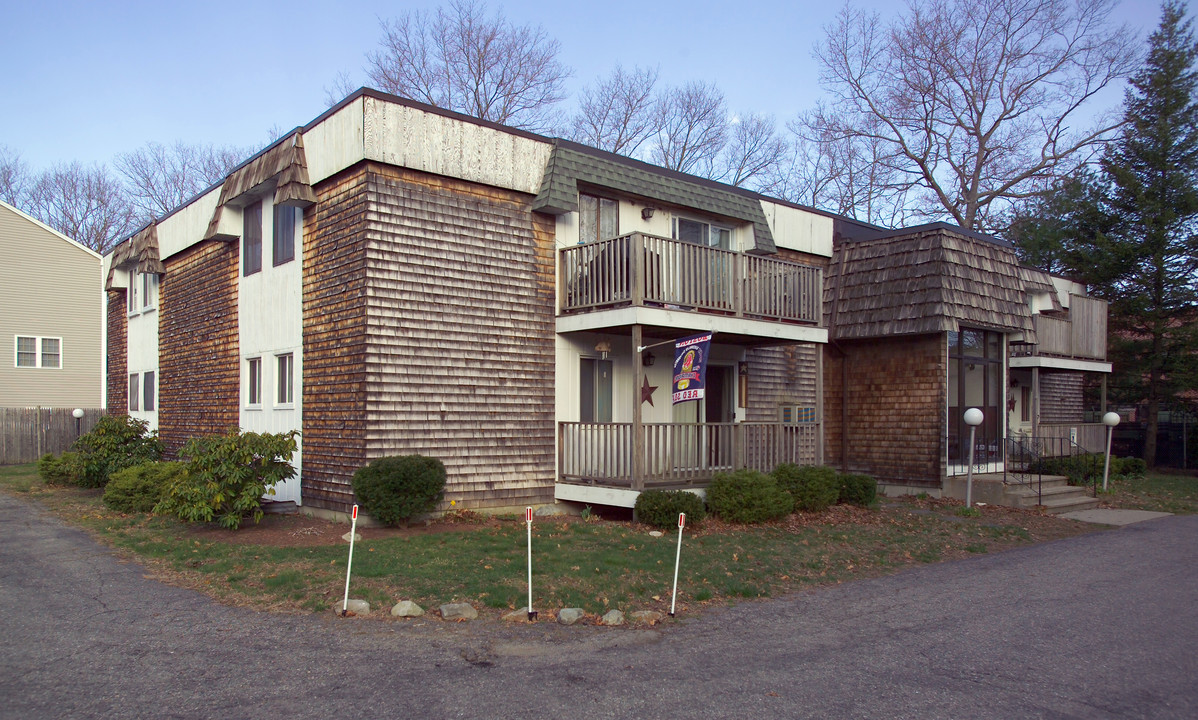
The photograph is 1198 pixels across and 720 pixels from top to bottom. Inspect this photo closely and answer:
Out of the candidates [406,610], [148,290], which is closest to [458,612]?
[406,610]

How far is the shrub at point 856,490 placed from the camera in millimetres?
14324

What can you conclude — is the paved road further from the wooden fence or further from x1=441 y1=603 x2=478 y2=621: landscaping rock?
the wooden fence

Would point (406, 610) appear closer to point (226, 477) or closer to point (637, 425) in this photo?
point (226, 477)

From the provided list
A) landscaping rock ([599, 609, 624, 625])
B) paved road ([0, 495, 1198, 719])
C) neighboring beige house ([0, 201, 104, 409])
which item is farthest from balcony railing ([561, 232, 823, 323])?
neighboring beige house ([0, 201, 104, 409])

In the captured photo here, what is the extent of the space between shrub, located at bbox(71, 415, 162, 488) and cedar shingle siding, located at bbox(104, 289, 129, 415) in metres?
4.82

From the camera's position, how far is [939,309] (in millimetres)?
15977

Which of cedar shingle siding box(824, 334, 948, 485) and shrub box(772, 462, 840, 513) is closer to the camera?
shrub box(772, 462, 840, 513)

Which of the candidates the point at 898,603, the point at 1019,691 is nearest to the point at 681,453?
the point at 898,603

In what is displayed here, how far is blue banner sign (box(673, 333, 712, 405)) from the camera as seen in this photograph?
11.7 metres

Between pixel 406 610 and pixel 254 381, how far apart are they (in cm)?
918

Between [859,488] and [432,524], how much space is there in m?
7.39

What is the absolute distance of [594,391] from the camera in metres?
14.3

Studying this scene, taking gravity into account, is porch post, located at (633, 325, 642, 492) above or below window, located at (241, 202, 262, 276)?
below

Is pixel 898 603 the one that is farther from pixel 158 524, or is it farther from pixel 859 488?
pixel 158 524
